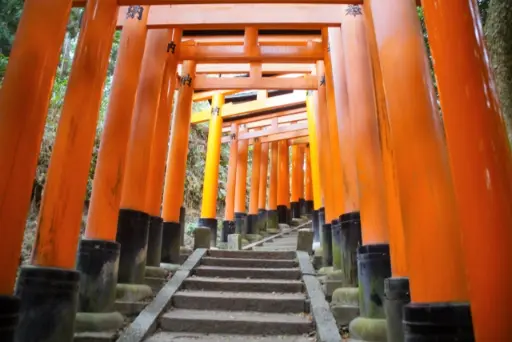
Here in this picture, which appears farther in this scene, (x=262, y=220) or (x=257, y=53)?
(x=262, y=220)

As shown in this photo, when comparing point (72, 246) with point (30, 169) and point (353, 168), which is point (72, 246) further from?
point (353, 168)

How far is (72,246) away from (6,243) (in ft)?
3.37

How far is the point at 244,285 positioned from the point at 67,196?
127 inches

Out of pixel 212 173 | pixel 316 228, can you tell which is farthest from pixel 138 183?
pixel 316 228

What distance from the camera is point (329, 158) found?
837cm

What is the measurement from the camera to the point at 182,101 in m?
9.20

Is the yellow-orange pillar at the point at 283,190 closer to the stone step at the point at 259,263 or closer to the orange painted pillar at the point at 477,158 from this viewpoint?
the stone step at the point at 259,263

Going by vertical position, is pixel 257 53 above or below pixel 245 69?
below

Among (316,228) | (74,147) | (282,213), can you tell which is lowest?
(74,147)

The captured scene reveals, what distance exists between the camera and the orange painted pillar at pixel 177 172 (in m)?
7.73

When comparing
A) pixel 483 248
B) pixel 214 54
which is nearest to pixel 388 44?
pixel 483 248

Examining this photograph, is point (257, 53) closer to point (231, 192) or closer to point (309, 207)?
point (231, 192)

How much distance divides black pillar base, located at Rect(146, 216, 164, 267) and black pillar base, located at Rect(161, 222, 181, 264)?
66 centimetres

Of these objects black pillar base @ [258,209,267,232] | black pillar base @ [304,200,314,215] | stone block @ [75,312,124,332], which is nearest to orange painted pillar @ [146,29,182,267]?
stone block @ [75,312,124,332]
